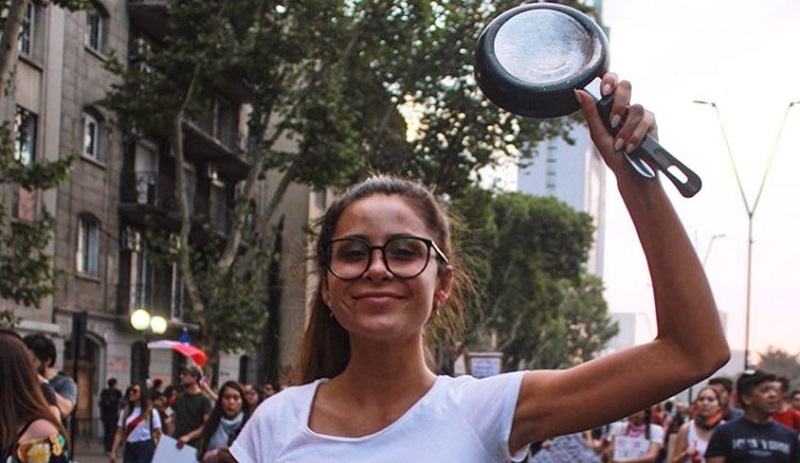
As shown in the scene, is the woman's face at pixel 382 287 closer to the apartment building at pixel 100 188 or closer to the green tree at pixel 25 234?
the green tree at pixel 25 234

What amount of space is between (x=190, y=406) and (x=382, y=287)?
10.9 m

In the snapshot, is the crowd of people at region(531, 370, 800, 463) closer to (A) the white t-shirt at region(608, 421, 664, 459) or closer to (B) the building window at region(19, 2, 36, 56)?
(A) the white t-shirt at region(608, 421, 664, 459)

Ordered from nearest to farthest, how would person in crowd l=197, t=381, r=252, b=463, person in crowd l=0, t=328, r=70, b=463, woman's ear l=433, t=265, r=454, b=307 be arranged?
woman's ear l=433, t=265, r=454, b=307 < person in crowd l=0, t=328, r=70, b=463 < person in crowd l=197, t=381, r=252, b=463

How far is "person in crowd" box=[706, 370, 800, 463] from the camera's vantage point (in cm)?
824

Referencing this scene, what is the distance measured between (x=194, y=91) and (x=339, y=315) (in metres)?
22.1

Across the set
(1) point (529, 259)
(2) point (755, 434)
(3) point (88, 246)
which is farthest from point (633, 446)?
(1) point (529, 259)

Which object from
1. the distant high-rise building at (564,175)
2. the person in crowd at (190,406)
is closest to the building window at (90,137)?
the person in crowd at (190,406)

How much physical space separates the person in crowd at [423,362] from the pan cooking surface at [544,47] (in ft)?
0.29

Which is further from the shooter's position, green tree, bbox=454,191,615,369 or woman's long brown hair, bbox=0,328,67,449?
green tree, bbox=454,191,615,369

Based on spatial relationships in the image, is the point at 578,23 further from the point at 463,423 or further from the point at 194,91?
the point at 194,91

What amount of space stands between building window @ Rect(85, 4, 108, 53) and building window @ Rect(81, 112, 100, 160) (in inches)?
58.9

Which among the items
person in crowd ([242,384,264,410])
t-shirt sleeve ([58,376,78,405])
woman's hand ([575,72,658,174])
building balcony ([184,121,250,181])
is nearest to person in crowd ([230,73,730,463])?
woman's hand ([575,72,658,174])

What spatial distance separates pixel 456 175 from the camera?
2980cm

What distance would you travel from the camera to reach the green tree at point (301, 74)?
23.9m
